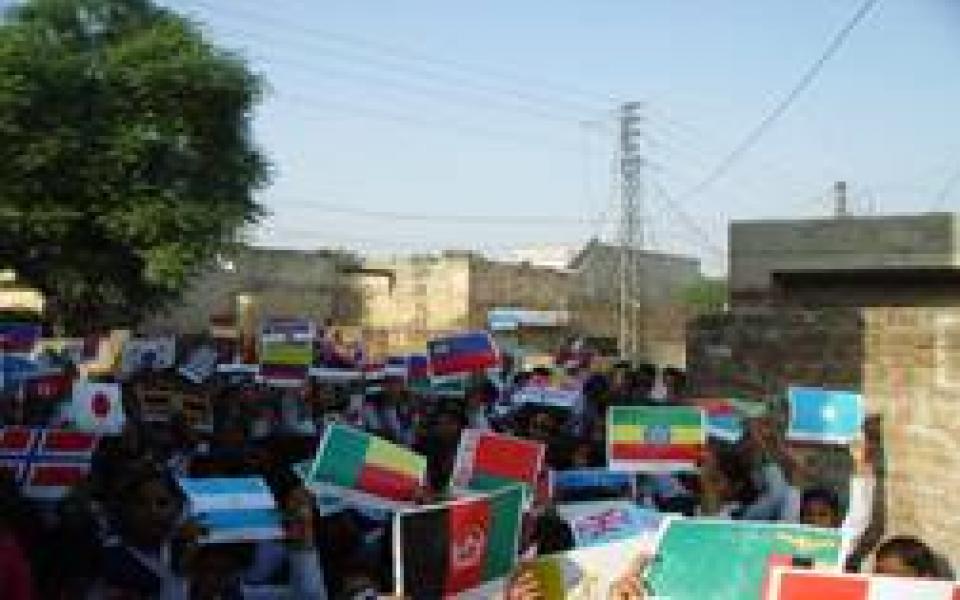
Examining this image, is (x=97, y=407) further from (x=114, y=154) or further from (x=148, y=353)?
(x=114, y=154)

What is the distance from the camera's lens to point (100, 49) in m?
41.5

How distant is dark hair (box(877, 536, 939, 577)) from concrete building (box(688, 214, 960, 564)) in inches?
263

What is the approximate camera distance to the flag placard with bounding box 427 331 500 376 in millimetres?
14570

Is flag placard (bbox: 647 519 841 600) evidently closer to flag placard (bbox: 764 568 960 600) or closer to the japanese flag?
flag placard (bbox: 764 568 960 600)

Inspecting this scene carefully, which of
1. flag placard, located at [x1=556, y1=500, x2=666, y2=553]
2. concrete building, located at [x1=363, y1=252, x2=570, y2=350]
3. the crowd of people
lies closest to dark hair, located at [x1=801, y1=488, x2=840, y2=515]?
the crowd of people

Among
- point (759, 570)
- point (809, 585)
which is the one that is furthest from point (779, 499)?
point (809, 585)

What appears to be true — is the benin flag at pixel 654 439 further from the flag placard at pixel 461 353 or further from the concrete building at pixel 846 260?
the concrete building at pixel 846 260

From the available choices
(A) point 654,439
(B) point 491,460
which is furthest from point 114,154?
(B) point 491,460

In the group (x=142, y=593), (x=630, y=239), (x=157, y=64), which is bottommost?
(x=142, y=593)

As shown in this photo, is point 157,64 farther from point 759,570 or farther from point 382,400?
point 759,570

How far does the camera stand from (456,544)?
18.6ft

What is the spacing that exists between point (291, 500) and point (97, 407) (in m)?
4.34

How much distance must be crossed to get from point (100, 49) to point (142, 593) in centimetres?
3657

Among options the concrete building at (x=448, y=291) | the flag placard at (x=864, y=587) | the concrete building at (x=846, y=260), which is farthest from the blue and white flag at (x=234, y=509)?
the concrete building at (x=448, y=291)
